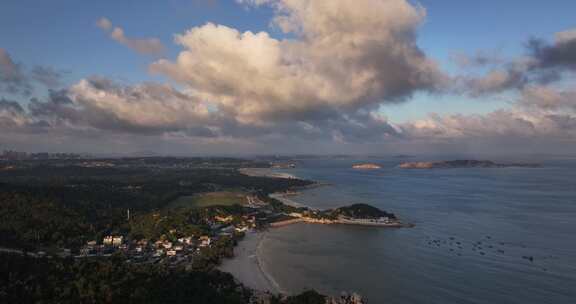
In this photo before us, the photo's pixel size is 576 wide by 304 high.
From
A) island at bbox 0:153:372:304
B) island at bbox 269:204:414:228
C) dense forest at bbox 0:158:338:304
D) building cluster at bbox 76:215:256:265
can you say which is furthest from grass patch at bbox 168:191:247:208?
building cluster at bbox 76:215:256:265

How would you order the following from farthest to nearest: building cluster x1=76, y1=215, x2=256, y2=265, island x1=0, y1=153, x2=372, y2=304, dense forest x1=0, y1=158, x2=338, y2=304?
building cluster x1=76, y1=215, x2=256, y2=265
island x1=0, y1=153, x2=372, y2=304
dense forest x1=0, y1=158, x2=338, y2=304

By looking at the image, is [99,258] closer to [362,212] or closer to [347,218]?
[347,218]

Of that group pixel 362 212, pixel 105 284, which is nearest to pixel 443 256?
pixel 362 212

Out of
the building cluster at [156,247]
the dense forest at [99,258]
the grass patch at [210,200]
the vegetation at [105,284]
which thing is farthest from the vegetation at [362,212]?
the vegetation at [105,284]

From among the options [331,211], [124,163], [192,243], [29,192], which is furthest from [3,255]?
[124,163]

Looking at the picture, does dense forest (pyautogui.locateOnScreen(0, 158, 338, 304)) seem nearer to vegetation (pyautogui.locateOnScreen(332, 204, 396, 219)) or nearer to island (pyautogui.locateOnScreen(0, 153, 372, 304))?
island (pyautogui.locateOnScreen(0, 153, 372, 304))

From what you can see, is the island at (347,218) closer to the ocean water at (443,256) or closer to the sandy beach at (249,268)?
the ocean water at (443,256)
